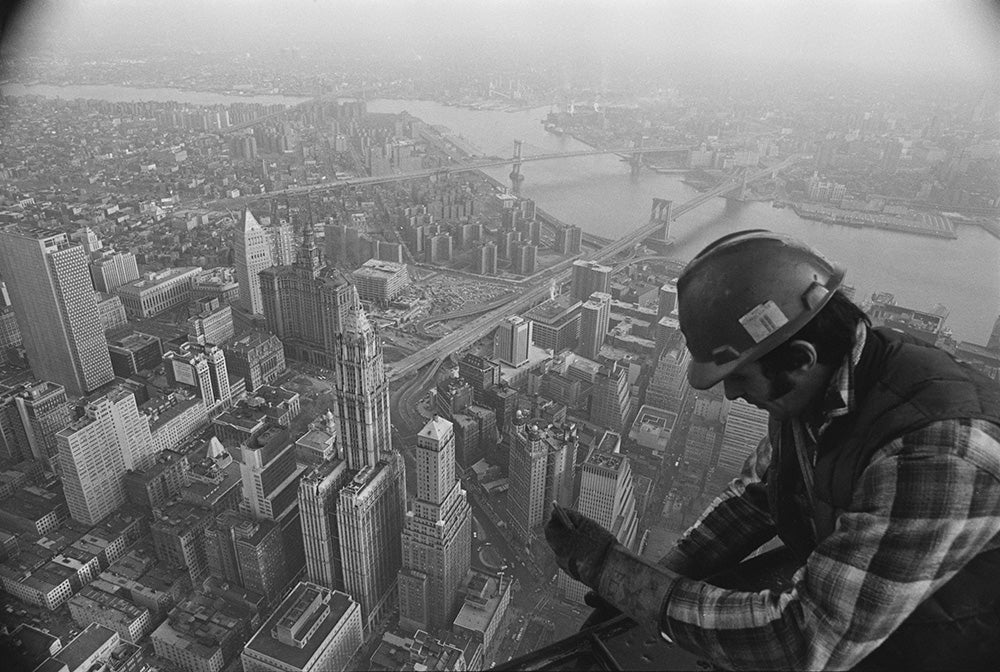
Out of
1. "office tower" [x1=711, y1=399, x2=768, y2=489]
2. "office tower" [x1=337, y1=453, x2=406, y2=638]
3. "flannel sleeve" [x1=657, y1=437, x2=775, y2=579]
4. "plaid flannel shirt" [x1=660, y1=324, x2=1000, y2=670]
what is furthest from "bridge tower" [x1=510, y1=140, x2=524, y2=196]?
"plaid flannel shirt" [x1=660, y1=324, x2=1000, y2=670]

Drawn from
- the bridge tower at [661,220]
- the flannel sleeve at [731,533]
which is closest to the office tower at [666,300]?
the bridge tower at [661,220]

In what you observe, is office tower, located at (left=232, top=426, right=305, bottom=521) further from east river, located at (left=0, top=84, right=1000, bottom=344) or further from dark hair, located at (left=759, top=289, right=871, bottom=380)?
dark hair, located at (left=759, top=289, right=871, bottom=380)

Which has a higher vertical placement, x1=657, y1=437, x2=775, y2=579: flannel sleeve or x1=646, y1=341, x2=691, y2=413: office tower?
x1=657, y1=437, x2=775, y2=579: flannel sleeve

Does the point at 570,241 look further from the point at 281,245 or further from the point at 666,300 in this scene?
the point at 281,245

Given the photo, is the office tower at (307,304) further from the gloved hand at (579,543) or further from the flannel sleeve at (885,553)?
the flannel sleeve at (885,553)

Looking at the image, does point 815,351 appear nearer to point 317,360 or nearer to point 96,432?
point 96,432

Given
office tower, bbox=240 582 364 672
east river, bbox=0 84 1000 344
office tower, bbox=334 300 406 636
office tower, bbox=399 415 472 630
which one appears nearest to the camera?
office tower, bbox=240 582 364 672

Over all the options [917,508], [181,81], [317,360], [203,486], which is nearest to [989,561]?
[917,508]
